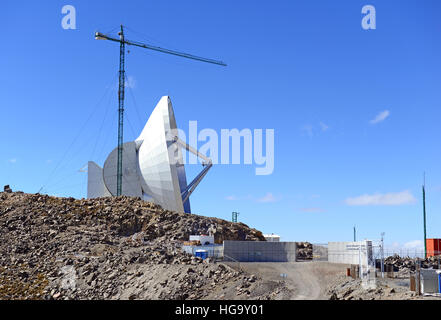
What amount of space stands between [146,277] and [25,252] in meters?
13.7

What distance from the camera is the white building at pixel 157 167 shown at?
5772 centimetres

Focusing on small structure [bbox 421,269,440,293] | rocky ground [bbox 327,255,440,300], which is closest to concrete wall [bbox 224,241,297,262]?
rocky ground [bbox 327,255,440,300]

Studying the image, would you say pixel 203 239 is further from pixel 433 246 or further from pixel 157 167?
pixel 433 246

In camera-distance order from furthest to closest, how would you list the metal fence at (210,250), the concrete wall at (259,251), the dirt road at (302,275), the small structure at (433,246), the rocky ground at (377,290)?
the small structure at (433,246)
the metal fence at (210,250)
the concrete wall at (259,251)
the dirt road at (302,275)
the rocky ground at (377,290)

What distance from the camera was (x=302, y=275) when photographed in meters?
36.1

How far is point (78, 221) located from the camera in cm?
5031

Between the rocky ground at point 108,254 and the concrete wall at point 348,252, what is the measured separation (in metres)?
8.40

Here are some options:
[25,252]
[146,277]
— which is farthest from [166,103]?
[146,277]

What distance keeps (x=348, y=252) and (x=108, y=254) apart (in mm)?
18627

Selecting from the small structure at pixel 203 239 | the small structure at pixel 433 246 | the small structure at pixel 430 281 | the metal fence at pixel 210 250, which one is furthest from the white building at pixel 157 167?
the small structure at pixel 430 281

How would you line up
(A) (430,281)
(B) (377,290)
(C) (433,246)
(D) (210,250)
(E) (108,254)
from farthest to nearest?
(C) (433,246), (D) (210,250), (E) (108,254), (B) (377,290), (A) (430,281)

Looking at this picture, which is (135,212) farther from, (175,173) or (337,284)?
(337,284)

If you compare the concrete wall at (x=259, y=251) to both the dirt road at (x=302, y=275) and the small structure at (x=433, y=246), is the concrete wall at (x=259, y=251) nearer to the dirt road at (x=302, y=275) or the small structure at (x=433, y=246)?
the dirt road at (x=302, y=275)

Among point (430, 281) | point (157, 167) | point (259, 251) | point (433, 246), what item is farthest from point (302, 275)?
point (433, 246)
